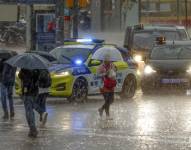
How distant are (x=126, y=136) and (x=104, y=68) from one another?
9.34 ft

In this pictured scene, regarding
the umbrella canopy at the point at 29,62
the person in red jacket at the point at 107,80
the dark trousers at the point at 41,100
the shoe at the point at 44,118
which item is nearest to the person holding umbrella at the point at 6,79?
the dark trousers at the point at 41,100

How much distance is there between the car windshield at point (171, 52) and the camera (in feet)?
75.1

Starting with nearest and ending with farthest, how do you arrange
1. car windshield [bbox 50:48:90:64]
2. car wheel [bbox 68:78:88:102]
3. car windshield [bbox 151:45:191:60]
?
car wheel [bbox 68:78:88:102], car windshield [bbox 50:48:90:64], car windshield [bbox 151:45:191:60]

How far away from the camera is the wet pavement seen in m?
12.2

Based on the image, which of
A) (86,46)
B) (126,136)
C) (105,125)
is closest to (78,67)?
(86,46)

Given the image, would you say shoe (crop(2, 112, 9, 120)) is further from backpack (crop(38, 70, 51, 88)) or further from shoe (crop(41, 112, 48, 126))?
backpack (crop(38, 70, 51, 88))

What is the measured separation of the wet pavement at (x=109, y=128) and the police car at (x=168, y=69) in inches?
95.5

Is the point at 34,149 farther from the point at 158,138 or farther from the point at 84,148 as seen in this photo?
the point at 158,138

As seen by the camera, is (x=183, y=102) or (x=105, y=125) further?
(x=183, y=102)

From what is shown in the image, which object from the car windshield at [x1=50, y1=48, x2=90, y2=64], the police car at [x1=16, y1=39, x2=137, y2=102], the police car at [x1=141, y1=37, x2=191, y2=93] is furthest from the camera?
the police car at [x1=141, y1=37, x2=191, y2=93]

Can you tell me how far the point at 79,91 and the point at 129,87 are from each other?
2284mm

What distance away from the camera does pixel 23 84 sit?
42.8 feet

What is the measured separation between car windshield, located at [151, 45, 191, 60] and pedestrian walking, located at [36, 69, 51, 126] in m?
8.83

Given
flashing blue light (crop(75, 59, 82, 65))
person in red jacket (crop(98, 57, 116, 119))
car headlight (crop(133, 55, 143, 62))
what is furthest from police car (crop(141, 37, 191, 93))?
person in red jacket (crop(98, 57, 116, 119))
